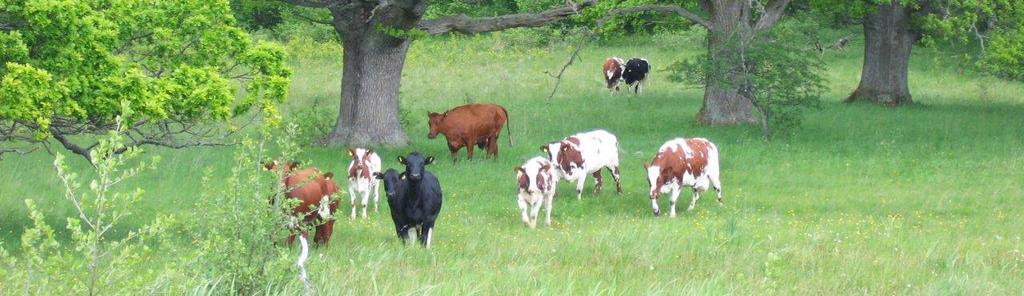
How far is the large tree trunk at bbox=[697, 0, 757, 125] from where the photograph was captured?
A: 30.8 metres

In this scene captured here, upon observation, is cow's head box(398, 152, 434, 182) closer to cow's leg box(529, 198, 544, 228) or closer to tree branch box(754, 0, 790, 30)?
cow's leg box(529, 198, 544, 228)

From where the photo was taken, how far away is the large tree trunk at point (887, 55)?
39500 mm

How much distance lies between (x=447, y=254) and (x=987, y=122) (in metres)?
24.1

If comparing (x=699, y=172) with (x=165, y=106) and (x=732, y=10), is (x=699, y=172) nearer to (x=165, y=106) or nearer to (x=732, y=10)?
(x=165, y=106)

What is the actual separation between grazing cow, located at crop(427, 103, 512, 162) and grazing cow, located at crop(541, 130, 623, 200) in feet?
14.1

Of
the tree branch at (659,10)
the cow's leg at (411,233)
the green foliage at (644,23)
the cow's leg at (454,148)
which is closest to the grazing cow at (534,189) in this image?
the cow's leg at (411,233)

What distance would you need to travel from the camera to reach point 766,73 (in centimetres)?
3042

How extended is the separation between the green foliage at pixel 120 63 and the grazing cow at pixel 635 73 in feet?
86.3

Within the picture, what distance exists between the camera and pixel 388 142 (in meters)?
28.2

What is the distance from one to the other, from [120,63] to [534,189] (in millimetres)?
5911

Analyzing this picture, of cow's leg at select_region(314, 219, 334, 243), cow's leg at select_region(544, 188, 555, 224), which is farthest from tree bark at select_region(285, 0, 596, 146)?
cow's leg at select_region(314, 219, 334, 243)

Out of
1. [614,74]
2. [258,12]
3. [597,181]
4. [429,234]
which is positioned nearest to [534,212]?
[429,234]

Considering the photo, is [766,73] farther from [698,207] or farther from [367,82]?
[698,207]

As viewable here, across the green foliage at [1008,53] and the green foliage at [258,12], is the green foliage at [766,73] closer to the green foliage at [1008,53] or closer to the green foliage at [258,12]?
the green foliage at [1008,53]
